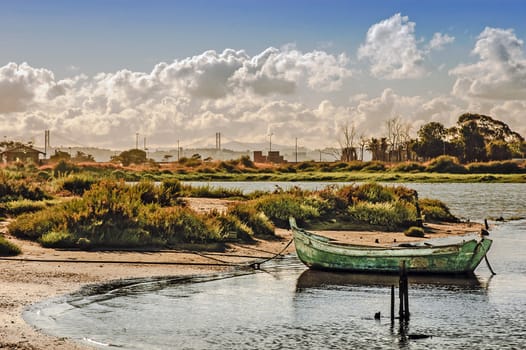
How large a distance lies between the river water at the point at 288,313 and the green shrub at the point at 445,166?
113 meters

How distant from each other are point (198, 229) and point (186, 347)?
14671 millimetres

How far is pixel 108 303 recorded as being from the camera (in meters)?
19.6

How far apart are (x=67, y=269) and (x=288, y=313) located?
7879 millimetres

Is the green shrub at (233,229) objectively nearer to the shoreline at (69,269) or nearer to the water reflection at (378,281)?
the shoreline at (69,269)

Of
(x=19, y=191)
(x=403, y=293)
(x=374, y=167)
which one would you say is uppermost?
(x=374, y=167)

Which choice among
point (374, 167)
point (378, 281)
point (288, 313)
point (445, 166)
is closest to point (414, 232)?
point (378, 281)

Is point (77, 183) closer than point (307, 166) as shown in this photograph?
Yes

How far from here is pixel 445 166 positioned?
138m

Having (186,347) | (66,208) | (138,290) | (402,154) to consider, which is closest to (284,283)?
(138,290)

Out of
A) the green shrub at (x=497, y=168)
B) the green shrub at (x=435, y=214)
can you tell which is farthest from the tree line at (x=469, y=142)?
the green shrub at (x=435, y=214)

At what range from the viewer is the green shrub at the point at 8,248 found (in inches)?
1010

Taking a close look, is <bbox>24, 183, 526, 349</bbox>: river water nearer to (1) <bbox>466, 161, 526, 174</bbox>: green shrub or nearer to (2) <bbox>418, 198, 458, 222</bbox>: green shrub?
(2) <bbox>418, 198, 458, 222</bbox>: green shrub

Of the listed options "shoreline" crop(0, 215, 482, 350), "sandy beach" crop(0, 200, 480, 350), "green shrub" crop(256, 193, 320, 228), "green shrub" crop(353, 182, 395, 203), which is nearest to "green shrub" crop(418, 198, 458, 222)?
"green shrub" crop(353, 182, 395, 203)

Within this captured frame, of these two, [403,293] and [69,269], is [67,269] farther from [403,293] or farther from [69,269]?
[403,293]
